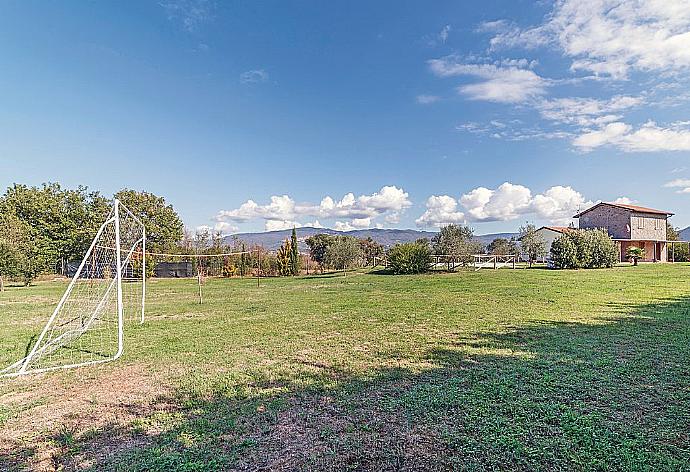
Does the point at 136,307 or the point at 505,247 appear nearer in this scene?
the point at 136,307

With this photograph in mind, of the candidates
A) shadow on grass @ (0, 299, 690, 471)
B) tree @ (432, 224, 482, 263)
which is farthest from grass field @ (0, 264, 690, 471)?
tree @ (432, 224, 482, 263)

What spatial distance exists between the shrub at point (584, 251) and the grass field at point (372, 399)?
62.3 feet

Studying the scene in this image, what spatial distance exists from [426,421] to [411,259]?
73.2ft

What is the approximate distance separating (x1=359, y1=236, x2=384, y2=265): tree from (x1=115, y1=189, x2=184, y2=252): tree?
641 inches

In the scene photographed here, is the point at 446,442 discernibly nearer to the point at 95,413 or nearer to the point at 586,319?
the point at 95,413

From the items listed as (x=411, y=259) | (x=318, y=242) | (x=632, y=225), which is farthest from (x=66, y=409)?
(x=632, y=225)

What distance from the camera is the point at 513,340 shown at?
694 cm

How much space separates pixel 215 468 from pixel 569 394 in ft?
11.8

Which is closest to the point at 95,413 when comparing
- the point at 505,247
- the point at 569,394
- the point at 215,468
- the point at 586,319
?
the point at 215,468

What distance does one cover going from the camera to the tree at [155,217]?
3167 centimetres

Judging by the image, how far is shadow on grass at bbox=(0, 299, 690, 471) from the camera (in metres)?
3.07

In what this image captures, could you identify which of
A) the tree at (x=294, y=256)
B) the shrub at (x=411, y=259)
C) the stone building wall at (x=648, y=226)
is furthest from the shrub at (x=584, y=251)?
the tree at (x=294, y=256)

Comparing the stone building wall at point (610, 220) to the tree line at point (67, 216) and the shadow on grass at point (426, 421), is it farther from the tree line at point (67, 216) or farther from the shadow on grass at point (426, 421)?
the tree line at point (67, 216)

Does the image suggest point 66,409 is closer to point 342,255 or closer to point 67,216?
point 342,255
